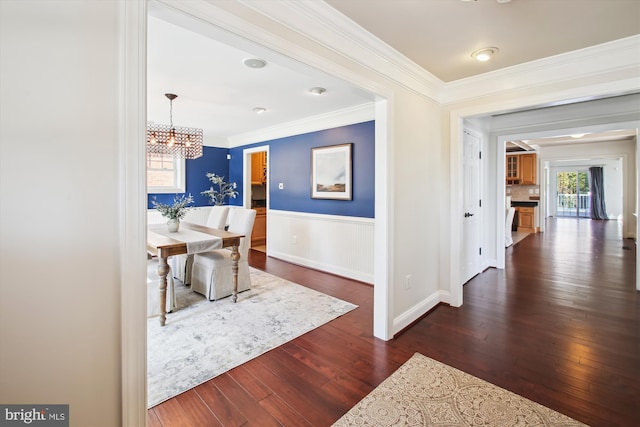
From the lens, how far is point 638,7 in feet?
6.05

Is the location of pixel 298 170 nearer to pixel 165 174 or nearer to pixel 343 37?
pixel 165 174

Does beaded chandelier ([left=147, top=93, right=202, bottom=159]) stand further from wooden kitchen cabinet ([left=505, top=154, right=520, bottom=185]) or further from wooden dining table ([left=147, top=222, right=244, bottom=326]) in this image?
wooden kitchen cabinet ([left=505, top=154, right=520, bottom=185])

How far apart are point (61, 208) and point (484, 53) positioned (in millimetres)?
3038

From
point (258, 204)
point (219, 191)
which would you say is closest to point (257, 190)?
point (258, 204)

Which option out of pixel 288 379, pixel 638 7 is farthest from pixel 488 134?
pixel 288 379

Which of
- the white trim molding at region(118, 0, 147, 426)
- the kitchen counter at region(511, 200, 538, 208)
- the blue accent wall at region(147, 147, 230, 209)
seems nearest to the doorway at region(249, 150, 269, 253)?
the blue accent wall at region(147, 147, 230, 209)

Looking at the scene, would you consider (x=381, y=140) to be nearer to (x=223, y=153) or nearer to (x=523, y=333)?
(x=523, y=333)

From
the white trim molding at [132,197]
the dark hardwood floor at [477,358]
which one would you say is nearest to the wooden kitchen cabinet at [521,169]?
the dark hardwood floor at [477,358]

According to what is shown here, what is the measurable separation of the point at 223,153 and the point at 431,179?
5.00 metres

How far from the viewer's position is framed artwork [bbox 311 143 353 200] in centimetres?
441

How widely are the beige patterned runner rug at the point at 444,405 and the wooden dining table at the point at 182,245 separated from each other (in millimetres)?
2042

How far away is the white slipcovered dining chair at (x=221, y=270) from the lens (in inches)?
134

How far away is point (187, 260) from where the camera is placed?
397 cm

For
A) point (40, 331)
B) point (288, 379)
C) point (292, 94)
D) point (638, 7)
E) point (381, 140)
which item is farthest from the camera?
point (292, 94)
